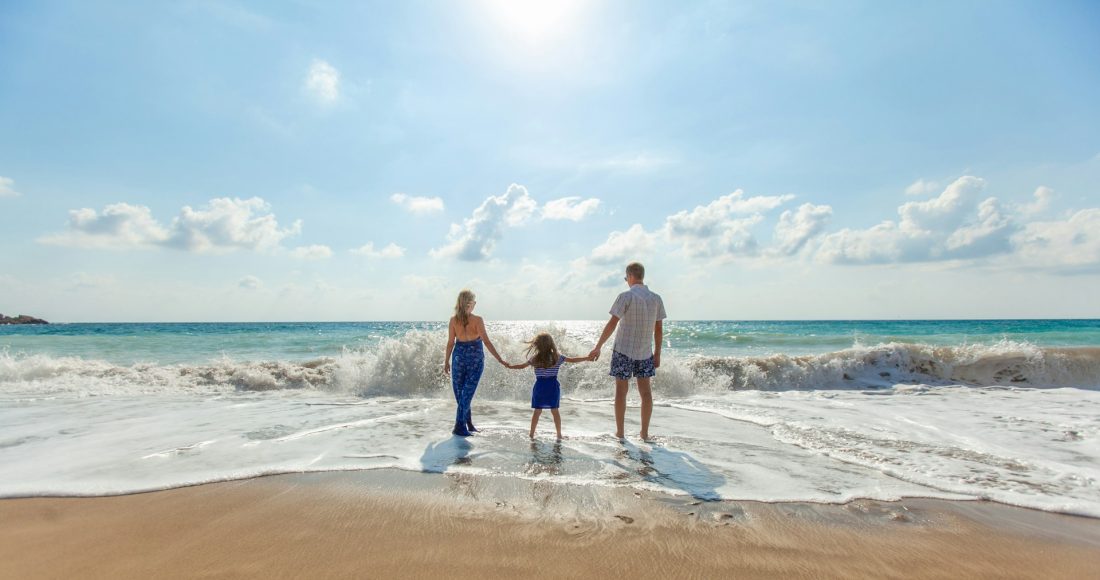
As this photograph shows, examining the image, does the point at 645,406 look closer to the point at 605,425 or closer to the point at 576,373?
the point at 605,425

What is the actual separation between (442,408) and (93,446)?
4.56 meters

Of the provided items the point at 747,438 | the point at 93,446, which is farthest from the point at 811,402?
the point at 93,446

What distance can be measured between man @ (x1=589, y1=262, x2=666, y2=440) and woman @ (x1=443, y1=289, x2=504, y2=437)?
5.20 ft

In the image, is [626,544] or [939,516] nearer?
[626,544]

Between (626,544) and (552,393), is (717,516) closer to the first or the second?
(626,544)

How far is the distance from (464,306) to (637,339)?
7.50ft

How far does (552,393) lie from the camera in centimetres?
619

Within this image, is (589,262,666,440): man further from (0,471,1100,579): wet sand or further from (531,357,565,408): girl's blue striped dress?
(0,471,1100,579): wet sand

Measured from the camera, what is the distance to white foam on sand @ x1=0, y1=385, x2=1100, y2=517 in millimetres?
4391

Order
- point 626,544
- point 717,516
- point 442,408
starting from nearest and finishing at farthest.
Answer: point 626,544 → point 717,516 → point 442,408

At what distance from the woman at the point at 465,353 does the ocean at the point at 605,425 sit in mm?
402

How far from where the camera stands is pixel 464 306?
21.3ft

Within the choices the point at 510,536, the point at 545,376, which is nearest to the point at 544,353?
the point at 545,376

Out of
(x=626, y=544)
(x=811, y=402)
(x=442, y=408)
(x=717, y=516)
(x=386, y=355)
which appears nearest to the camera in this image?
(x=626, y=544)
